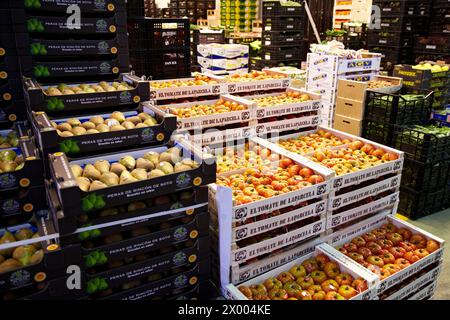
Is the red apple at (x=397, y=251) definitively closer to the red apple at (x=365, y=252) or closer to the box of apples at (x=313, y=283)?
the red apple at (x=365, y=252)

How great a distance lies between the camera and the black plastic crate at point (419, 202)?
4.52 m

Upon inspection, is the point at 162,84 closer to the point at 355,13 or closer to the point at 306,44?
the point at 306,44

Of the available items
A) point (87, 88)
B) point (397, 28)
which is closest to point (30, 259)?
point (87, 88)

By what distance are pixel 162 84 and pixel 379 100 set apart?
2891 millimetres

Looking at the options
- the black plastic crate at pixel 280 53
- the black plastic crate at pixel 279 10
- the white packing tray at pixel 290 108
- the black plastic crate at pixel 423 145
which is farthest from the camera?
the black plastic crate at pixel 280 53

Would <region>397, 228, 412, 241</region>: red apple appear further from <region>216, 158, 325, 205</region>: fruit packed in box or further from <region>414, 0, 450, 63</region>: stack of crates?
<region>414, 0, 450, 63</region>: stack of crates

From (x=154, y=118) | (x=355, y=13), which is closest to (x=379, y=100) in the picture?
(x=154, y=118)

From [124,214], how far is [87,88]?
122cm

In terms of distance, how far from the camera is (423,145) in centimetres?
441

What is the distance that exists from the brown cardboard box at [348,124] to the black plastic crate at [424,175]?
1164 mm

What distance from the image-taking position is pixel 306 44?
11.6 metres

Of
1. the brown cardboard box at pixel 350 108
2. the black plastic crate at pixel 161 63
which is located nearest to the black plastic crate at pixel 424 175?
the brown cardboard box at pixel 350 108

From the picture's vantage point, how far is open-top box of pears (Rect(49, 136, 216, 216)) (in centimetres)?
183

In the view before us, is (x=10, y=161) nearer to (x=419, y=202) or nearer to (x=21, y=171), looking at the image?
(x=21, y=171)
